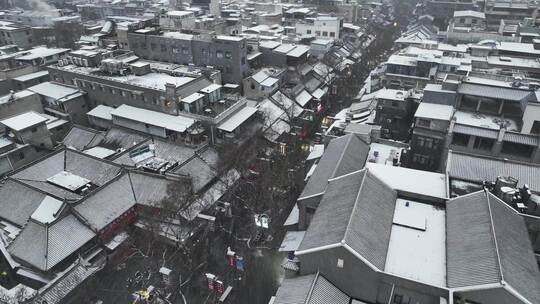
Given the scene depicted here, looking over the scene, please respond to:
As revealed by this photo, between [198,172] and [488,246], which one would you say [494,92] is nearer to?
[488,246]

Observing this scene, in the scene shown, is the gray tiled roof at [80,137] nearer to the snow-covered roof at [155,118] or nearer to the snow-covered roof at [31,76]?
the snow-covered roof at [155,118]

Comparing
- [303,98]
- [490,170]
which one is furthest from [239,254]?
[303,98]

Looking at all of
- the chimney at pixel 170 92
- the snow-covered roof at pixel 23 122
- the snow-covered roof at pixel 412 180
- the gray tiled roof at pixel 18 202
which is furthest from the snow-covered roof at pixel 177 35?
the snow-covered roof at pixel 412 180

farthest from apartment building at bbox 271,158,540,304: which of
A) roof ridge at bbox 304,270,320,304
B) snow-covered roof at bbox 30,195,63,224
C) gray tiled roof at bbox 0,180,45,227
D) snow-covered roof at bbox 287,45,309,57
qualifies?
snow-covered roof at bbox 287,45,309,57

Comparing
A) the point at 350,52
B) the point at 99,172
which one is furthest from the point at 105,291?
the point at 350,52

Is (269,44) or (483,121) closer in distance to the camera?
(483,121)

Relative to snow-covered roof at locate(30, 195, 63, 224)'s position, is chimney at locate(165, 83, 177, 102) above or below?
above

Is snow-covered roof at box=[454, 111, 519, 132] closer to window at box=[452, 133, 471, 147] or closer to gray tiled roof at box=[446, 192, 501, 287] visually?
window at box=[452, 133, 471, 147]
